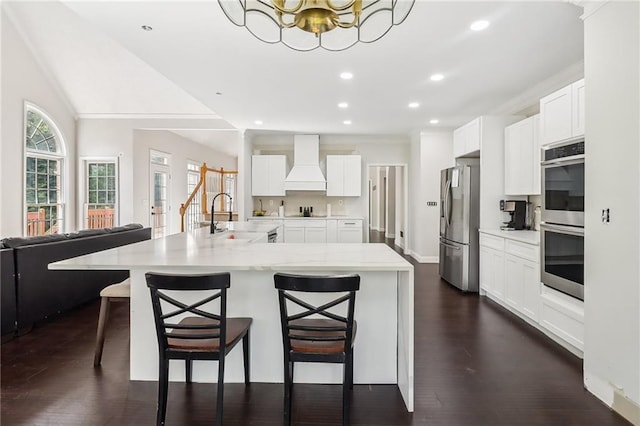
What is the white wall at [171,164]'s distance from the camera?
7.34 meters

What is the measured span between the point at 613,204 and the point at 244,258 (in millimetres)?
2270

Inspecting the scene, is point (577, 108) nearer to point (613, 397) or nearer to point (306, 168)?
point (613, 397)

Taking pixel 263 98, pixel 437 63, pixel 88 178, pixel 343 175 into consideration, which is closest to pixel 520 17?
pixel 437 63

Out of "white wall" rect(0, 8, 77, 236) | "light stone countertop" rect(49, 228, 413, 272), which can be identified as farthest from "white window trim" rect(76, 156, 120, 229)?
"light stone countertop" rect(49, 228, 413, 272)

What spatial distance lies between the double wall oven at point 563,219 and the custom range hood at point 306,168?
4.38 m

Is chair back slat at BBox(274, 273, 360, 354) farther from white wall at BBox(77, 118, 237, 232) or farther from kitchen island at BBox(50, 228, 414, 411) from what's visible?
white wall at BBox(77, 118, 237, 232)

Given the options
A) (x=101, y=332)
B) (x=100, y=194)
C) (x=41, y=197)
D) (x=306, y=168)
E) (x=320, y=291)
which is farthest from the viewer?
(x=100, y=194)

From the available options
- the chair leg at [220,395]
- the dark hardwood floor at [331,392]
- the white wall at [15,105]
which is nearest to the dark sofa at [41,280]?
the dark hardwood floor at [331,392]

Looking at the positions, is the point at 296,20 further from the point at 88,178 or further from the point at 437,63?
the point at 88,178

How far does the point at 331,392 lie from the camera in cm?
225

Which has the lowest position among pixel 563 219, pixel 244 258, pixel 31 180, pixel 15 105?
pixel 244 258

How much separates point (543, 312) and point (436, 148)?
164 inches

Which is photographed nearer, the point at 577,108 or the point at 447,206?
the point at 577,108

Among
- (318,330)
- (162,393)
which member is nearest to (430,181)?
(318,330)
